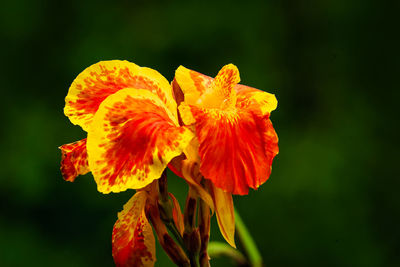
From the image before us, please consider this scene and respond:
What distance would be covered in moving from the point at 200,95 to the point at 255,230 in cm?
89

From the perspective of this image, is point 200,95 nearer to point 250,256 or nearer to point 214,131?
point 214,131

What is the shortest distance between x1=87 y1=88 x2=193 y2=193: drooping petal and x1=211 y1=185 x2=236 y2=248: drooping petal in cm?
9

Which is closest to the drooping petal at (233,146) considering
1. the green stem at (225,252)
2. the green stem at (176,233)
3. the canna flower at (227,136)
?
the canna flower at (227,136)

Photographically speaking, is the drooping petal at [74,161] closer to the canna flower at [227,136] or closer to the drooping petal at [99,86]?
the drooping petal at [99,86]

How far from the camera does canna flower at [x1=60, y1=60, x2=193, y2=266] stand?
502 mm

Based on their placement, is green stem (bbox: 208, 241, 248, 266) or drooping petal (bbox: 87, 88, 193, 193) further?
green stem (bbox: 208, 241, 248, 266)

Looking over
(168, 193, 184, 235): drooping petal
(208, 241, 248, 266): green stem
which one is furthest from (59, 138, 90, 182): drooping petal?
(208, 241, 248, 266): green stem

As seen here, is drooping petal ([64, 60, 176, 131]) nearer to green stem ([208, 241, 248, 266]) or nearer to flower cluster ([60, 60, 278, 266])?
flower cluster ([60, 60, 278, 266])

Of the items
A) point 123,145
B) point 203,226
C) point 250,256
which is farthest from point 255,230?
point 123,145

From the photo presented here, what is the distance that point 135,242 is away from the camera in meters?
0.57

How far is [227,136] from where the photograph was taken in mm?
519

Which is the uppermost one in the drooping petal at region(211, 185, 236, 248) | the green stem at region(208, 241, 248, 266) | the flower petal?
the flower petal

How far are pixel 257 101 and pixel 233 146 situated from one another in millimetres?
92

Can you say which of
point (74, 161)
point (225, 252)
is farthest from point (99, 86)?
point (225, 252)
